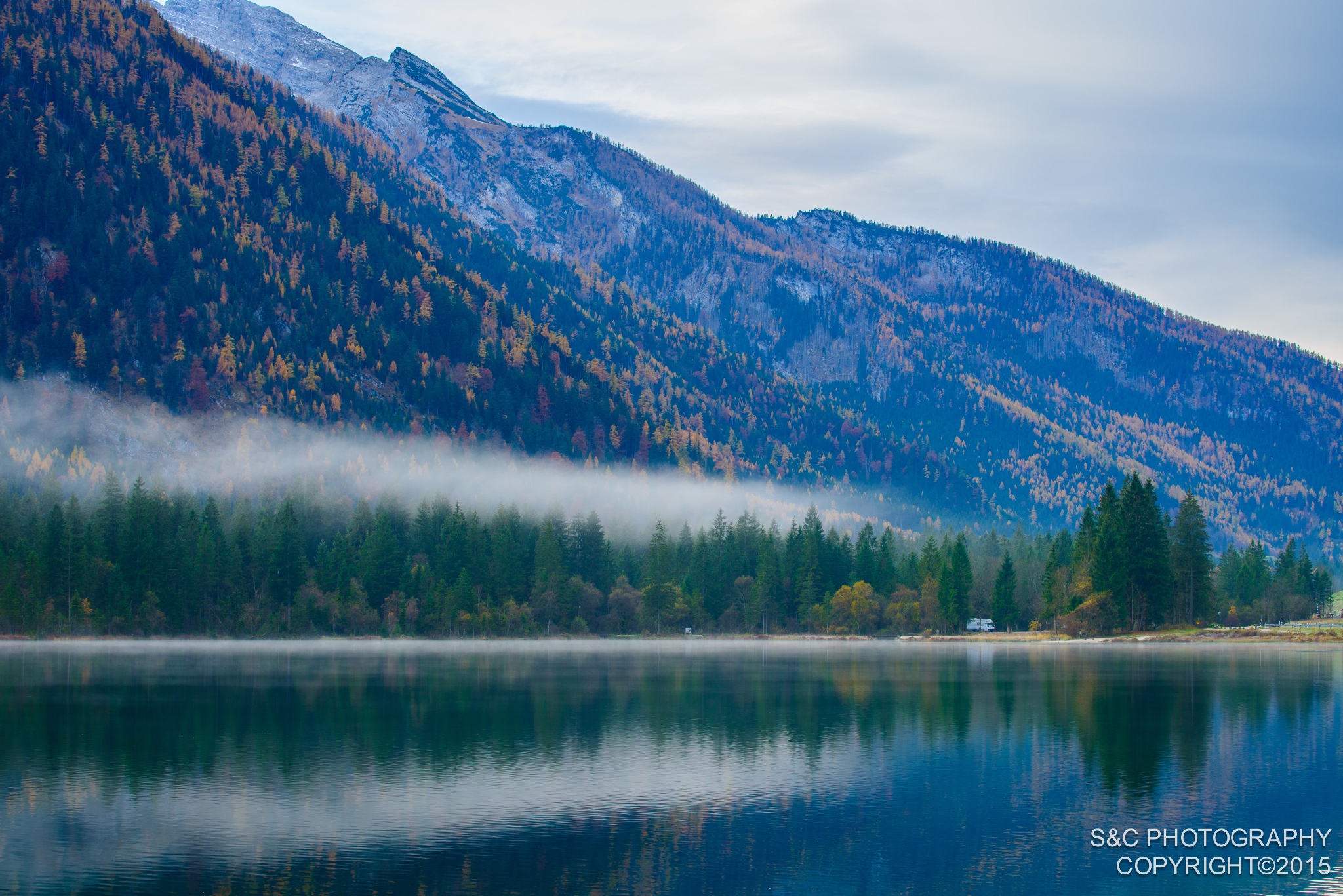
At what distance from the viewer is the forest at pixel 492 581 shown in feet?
483

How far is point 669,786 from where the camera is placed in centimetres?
4981

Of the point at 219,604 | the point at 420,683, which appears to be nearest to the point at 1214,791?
the point at 420,683

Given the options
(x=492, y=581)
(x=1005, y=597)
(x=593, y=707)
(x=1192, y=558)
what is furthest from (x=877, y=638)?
(x=593, y=707)

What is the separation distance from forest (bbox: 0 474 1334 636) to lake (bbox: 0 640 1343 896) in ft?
178

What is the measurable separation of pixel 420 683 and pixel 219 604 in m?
78.1

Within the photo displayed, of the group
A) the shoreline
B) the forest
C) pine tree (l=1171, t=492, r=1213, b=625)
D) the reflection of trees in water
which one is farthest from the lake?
the forest

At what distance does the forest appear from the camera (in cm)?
14725

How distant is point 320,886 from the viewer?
113ft

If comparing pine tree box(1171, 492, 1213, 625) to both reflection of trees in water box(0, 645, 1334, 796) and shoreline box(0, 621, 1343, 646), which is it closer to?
shoreline box(0, 621, 1343, 646)

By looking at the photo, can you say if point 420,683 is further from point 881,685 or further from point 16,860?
point 16,860

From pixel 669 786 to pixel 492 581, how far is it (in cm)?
13481

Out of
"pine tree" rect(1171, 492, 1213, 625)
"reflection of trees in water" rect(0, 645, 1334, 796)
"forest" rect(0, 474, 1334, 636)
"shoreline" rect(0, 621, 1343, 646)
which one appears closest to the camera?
"reflection of trees in water" rect(0, 645, 1334, 796)

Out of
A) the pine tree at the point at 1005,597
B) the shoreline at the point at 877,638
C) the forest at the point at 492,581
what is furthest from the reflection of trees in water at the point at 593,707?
the pine tree at the point at 1005,597

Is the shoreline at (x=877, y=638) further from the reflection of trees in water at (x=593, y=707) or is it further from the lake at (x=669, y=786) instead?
the lake at (x=669, y=786)
